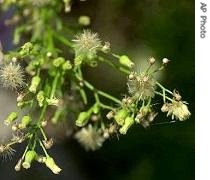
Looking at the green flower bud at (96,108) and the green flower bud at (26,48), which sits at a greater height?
the green flower bud at (26,48)

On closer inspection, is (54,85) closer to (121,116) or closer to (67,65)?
(67,65)

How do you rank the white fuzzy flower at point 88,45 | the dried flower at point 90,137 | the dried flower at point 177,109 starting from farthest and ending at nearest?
the dried flower at point 90,137 → the white fuzzy flower at point 88,45 → the dried flower at point 177,109

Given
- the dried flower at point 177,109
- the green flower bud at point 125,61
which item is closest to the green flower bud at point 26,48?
the green flower bud at point 125,61

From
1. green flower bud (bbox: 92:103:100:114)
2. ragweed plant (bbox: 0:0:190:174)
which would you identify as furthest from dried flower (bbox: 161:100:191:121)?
green flower bud (bbox: 92:103:100:114)

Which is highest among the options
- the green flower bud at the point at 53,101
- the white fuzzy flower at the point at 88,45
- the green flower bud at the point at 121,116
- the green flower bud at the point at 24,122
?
the white fuzzy flower at the point at 88,45

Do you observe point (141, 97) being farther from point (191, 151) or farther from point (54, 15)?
point (191, 151)

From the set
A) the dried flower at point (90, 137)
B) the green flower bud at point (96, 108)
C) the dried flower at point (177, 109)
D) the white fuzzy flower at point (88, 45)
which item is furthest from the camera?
the dried flower at point (90, 137)

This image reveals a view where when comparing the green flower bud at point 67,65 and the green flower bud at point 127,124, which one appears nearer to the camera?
the green flower bud at point 127,124

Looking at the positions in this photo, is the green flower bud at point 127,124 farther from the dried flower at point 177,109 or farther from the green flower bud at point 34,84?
the green flower bud at point 34,84
